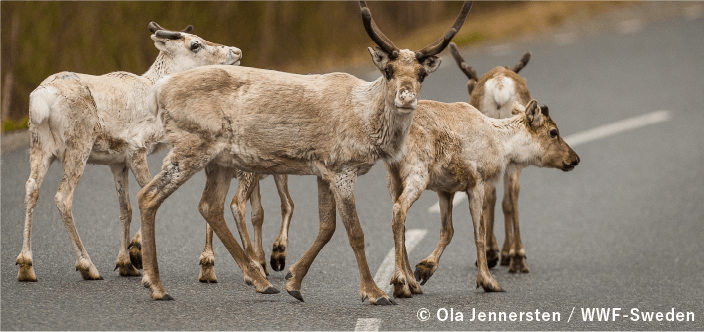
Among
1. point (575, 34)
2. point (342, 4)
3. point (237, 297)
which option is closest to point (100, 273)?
point (237, 297)

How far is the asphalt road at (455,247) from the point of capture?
786cm

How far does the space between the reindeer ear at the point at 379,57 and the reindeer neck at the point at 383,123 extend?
7.0 inches

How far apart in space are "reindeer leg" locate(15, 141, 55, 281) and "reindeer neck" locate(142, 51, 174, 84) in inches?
60.4

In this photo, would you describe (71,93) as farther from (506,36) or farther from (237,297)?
(506,36)

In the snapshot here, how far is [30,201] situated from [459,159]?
13.4 feet

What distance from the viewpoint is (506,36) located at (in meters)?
26.8

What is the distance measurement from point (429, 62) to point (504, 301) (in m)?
2.45

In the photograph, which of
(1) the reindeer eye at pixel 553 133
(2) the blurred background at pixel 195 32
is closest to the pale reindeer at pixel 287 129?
(1) the reindeer eye at pixel 553 133

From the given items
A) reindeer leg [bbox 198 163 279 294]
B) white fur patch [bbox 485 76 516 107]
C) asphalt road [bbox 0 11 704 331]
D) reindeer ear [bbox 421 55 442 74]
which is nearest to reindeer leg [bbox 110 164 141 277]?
asphalt road [bbox 0 11 704 331]

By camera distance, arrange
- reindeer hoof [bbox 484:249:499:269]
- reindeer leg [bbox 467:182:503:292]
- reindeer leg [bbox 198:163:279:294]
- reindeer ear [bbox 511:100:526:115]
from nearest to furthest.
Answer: reindeer leg [bbox 198:163:279:294] < reindeer leg [bbox 467:182:503:292] < reindeer ear [bbox 511:100:526:115] < reindeer hoof [bbox 484:249:499:269]

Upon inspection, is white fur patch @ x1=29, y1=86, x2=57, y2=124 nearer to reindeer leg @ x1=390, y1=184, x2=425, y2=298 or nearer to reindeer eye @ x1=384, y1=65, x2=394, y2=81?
reindeer eye @ x1=384, y1=65, x2=394, y2=81

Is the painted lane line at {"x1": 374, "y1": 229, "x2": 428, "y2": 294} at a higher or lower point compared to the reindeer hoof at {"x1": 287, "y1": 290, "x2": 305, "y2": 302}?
higher

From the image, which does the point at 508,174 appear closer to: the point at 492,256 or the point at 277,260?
the point at 492,256

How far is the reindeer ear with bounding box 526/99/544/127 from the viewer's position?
9992 millimetres
